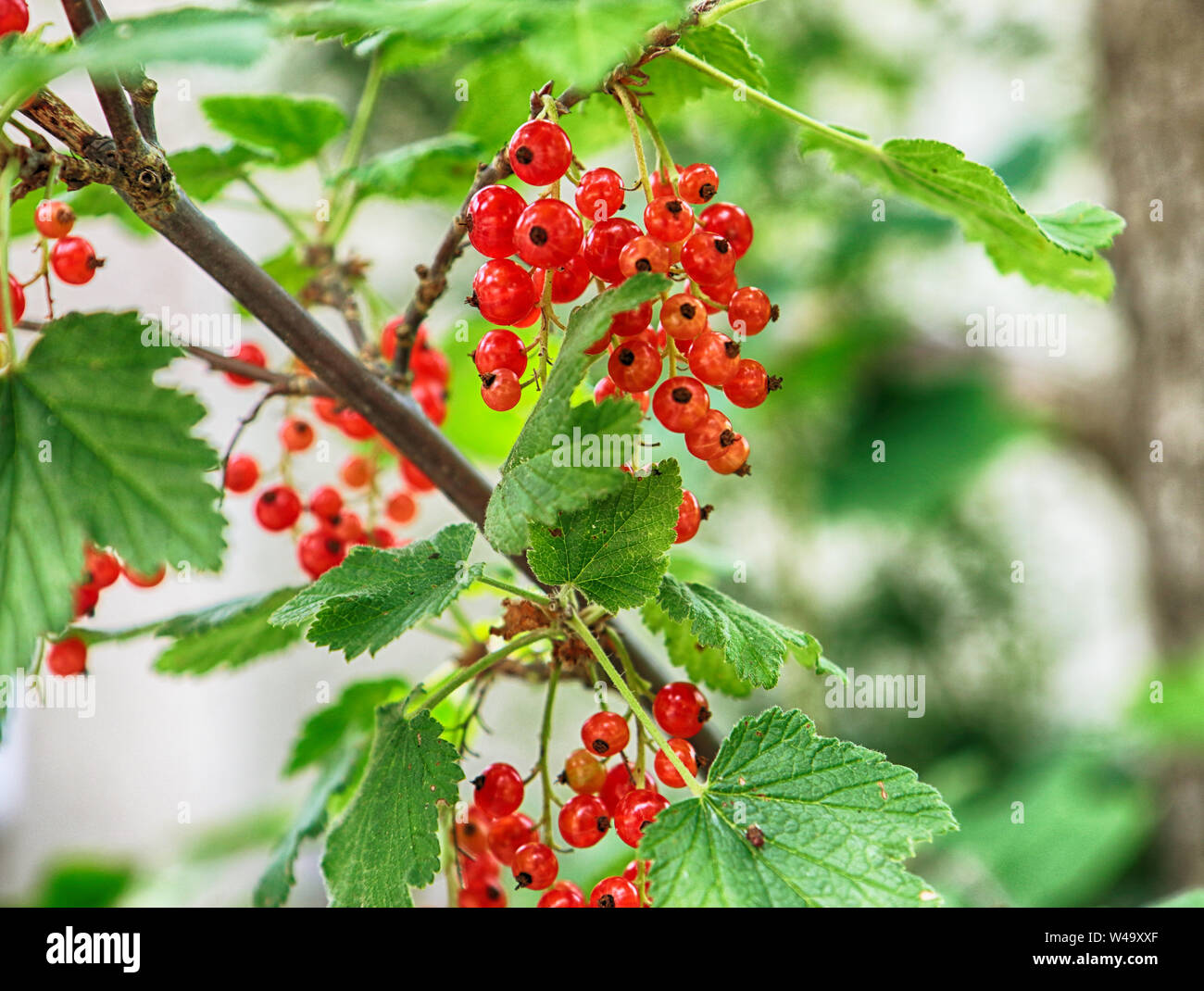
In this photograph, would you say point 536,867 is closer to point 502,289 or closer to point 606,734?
point 606,734

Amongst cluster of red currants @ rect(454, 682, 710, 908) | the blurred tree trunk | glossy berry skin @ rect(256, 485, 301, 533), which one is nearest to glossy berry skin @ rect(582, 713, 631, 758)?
cluster of red currants @ rect(454, 682, 710, 908)


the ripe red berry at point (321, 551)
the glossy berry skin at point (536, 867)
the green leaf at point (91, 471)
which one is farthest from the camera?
the ripe red berry at point (321, 551)

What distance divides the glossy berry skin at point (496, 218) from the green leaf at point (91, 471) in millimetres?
109

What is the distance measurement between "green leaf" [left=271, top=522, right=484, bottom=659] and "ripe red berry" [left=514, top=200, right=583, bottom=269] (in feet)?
0.34

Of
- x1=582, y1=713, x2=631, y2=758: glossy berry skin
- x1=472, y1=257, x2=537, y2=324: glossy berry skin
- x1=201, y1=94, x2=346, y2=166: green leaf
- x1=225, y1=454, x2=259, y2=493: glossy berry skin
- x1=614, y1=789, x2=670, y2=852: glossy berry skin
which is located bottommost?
x1=614, y1=789, x2=670, y2=852: glossy berry skin

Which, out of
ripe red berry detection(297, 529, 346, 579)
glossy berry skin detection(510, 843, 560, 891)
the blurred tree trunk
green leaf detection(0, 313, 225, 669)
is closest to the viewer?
green leaf detection(0, 313, 225, 669)

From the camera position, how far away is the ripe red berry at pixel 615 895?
1.12 feet

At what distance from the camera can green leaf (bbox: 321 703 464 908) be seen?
1.08ft

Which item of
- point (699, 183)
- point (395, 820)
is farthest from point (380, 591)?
point (699, 183)

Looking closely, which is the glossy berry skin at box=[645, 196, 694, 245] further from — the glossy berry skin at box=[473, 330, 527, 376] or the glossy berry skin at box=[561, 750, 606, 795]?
the glossy berry skin at box=[561, 750, 606, 795]

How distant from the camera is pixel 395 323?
519 mm

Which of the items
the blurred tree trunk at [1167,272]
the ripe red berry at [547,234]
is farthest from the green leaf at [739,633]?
the blurred tree trunk at [1167,272]

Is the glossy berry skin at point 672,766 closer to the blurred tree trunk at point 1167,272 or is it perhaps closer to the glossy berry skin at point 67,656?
the glossy berry skin at point 67,656
